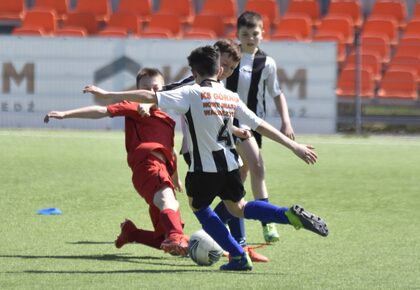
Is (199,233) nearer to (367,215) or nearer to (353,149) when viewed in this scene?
(367,215)

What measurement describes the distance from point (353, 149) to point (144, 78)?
9506 mm

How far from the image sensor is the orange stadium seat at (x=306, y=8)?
25375 millimetres

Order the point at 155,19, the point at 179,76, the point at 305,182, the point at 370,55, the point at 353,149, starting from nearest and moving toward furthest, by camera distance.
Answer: the point at 305,182, the point at 353,149, the point at 179,76, the point at 370,55, the point at 155,19

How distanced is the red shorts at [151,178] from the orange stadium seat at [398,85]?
13183 mm

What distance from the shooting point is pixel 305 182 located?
1379 cm

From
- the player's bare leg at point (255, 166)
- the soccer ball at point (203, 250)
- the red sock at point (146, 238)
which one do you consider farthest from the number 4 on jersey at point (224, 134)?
the player's bare leg at point (255, 166)

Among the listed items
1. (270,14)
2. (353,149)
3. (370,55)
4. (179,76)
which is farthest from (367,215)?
(270,14)

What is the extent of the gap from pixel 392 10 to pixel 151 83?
55.2ft

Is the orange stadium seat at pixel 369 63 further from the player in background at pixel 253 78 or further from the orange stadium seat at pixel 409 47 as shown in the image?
the player in background at pixel 253 78

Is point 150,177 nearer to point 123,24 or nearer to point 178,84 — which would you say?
point 178,84

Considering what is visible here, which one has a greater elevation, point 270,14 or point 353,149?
point 270,14

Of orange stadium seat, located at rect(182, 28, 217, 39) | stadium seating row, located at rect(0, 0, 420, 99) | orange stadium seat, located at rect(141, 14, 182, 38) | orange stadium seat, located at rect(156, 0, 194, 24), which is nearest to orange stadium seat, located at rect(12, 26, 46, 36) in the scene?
stadium seating row, located at rect(0, 0, 420, 99)

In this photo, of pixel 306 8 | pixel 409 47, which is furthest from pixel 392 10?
pixel 409 47

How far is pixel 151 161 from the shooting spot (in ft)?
28.7
